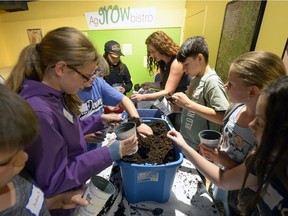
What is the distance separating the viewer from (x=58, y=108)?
73 centimetres

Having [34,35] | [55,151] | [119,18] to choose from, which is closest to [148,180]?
[55,151]

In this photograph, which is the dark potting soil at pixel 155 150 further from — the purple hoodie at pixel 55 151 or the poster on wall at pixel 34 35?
the poster on wall at pixel 34 35

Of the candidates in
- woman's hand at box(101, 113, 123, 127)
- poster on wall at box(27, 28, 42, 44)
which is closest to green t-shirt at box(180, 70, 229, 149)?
woman's hand at box(101, 113, 123, 127)

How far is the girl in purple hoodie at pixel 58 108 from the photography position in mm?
625

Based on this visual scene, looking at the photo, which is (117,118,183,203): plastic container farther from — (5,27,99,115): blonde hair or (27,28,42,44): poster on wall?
(27,28,42,44): poster on wall

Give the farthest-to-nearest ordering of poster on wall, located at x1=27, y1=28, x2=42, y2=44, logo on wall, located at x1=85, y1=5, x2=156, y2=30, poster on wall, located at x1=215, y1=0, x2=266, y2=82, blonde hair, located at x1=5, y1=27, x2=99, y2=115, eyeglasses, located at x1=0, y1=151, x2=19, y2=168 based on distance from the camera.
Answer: poster on wall, located at x1=27, y1=28, x2=42, y2=44 → logo on wall, located at x1=85, y1=5, x2=156, y2=30 → poster on wall, located at x1=215, y1=0, x2=266, y2=82 → blonde hair, located at x1=5, y1=27, x2=99, y2=115 → eyeglasses, located at x1=0, y1=151, x2=19, y2=168

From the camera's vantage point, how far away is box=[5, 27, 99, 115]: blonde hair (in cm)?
73

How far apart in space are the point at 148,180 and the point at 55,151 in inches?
17.0

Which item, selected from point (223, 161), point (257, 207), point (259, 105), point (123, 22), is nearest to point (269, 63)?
point (259, 105)

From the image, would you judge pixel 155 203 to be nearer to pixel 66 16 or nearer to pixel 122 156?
pixel 122 156

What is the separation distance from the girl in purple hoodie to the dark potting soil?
90mm

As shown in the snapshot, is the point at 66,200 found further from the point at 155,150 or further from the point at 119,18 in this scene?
the point at 119,18

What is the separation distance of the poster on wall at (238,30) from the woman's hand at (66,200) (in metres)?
1.60

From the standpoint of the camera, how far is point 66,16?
3939 mm
